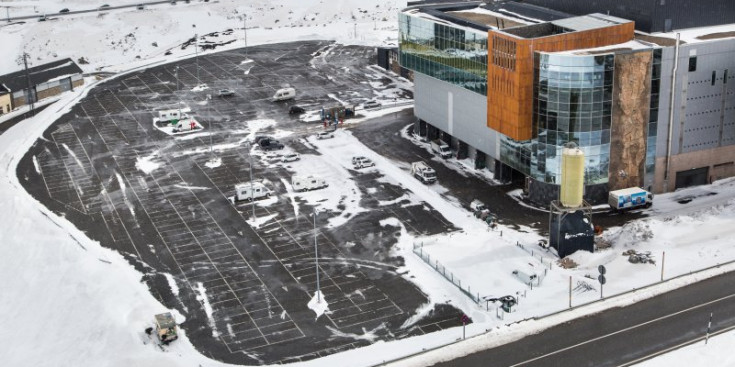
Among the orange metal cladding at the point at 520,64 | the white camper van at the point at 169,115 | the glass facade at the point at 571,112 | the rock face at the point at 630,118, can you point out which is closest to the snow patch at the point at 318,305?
the glass facade at the point at 571,112

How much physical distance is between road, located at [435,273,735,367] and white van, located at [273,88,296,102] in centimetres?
8163

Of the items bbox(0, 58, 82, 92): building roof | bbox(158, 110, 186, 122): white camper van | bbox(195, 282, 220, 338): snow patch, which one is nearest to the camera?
bbox(195, 282, 220, 338): snow patch

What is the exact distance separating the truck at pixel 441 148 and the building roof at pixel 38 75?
72.2 m

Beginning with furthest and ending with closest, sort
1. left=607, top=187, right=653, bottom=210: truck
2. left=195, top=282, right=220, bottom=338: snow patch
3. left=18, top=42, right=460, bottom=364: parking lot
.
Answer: left=607, top=187, right=653, bottom=210: truck < left=18, top=42, right=460, bottom=364: parking lot < left=195, top=282, right=220, bottom=338: snow patch

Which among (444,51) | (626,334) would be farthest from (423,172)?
(626,334)

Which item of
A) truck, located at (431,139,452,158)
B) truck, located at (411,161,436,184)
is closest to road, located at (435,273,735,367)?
truck, located at (411,161,436,184)

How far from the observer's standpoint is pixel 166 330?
6881cm

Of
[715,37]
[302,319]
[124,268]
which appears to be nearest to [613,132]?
[715,37]

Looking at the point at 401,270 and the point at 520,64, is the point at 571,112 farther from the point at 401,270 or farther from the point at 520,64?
the point at 401,270

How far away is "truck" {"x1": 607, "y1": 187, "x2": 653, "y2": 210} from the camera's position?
92.3m

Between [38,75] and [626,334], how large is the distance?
117684mm

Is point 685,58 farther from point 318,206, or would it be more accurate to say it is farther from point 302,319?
point 302,319

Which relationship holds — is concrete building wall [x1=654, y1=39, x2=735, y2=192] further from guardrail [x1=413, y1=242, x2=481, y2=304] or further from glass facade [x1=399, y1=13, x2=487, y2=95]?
guardrail [x1=413, y1=242, x2=481, y2=304]

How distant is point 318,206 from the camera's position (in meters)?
97.9
